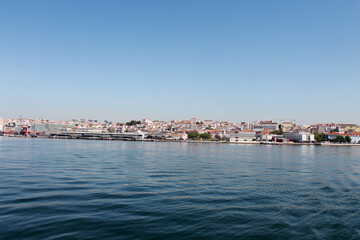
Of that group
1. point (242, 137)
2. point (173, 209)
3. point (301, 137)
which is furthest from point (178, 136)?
point (173, 209)

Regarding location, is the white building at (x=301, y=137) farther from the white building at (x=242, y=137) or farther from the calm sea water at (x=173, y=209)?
the calm sea water at (x=173, y=209)

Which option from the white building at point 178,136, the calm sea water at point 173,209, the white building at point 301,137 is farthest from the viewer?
the white building at point 178,136

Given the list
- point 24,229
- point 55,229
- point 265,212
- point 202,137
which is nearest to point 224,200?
point 265,212

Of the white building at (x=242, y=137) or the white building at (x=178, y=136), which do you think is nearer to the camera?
the white building at (x=242, y=137)

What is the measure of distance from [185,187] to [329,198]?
155 inches

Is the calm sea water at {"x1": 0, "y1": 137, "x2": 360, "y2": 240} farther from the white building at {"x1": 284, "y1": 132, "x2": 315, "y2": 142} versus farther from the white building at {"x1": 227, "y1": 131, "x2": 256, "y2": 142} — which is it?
the white building at {"x1": 284, "y1": 132, "x2": 315, "y2": 142}

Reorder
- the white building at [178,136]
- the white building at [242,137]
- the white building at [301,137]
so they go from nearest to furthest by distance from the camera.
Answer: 1. the white building at [301,137]
2. the white building at [242,137]
3. the white building at [178,136]

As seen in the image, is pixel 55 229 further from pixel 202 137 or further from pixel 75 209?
Result: pixel 202 137

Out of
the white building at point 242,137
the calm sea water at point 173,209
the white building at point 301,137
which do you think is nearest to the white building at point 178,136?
the white building at point 242,137

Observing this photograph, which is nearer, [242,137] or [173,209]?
[173,209]

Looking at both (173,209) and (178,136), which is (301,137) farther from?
(173,209)

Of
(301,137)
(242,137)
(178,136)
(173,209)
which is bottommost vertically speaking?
(173,209)

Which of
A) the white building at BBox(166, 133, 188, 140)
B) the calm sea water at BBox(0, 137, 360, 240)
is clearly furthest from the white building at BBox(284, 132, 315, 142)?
the calm sea water at BBox(0, 137, 360, 240)

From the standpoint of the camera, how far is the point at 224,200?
712 centimetres
